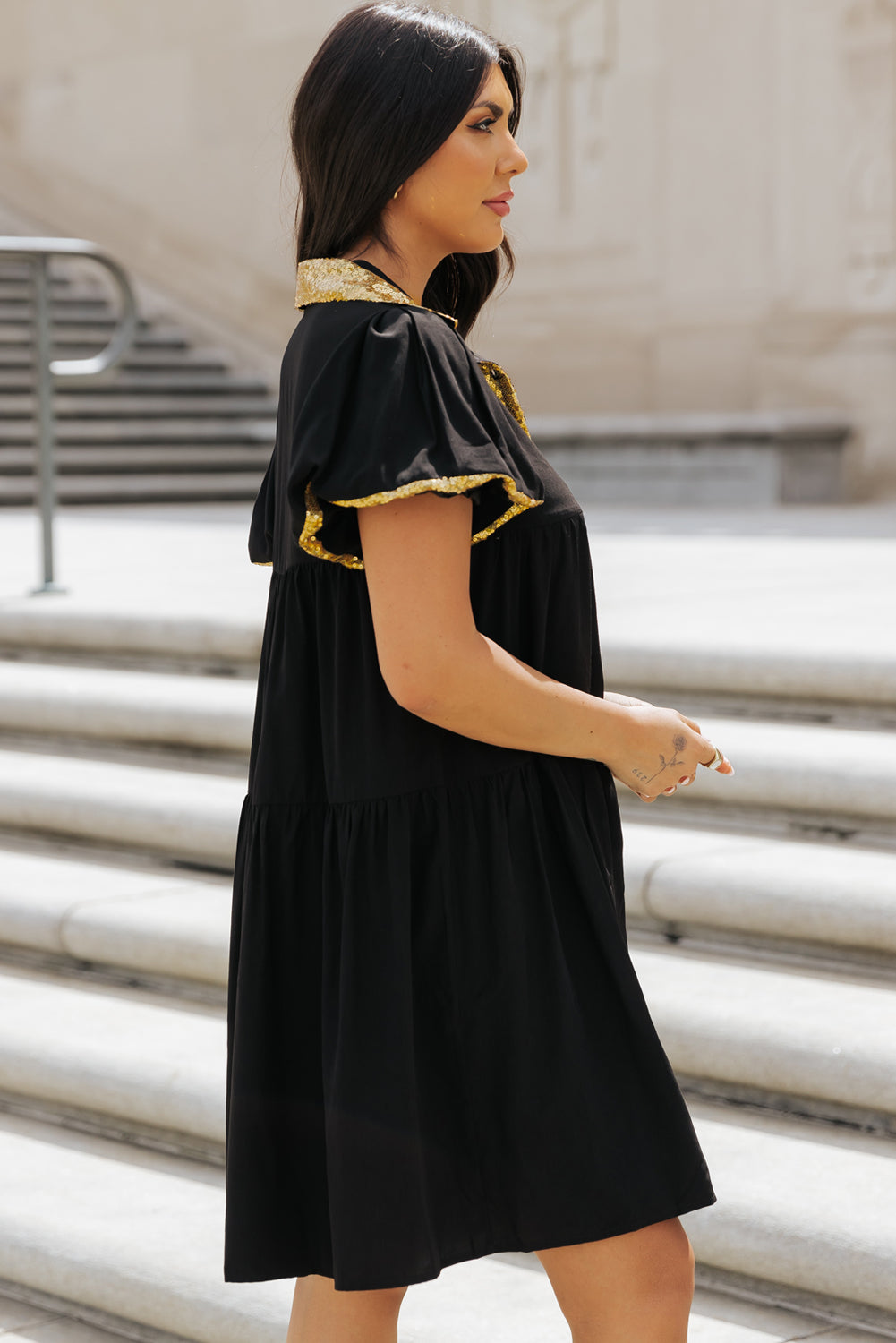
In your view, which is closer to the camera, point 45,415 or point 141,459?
point 45,415

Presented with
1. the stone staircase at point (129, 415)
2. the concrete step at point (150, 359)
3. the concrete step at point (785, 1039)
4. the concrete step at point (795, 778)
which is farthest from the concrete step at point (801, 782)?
the concrete step at point (150, 359)

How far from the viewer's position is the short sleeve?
1407mm

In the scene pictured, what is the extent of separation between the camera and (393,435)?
141 cm

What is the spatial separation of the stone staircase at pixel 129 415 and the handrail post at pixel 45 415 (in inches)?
178

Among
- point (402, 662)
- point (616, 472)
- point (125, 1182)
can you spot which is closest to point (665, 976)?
point (125, 1182)

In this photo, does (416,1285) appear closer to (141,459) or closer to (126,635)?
(126,635)

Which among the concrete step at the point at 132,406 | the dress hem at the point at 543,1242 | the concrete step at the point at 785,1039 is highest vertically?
the concrete step at the point at 132,406

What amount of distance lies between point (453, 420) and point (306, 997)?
0.55 metres

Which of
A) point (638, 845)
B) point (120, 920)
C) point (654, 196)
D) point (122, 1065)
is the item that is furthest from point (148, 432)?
point (122, 1065)

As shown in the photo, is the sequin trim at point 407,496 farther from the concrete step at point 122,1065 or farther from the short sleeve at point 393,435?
the concrete step at point 122,1065

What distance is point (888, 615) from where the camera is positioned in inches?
167

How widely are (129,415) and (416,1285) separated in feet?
29.7

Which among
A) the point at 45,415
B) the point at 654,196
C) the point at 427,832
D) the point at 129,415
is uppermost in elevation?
the point at 654,196

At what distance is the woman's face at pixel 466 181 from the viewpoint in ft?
5.02
